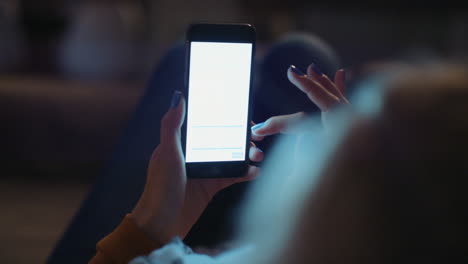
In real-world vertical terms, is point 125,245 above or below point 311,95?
below

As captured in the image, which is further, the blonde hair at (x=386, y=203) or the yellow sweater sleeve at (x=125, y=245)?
the yellow sweater sleeve at (x=125, y=245)

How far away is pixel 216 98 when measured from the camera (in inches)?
13.3

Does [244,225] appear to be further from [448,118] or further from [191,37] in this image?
[448,118]

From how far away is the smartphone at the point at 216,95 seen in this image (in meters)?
0.34

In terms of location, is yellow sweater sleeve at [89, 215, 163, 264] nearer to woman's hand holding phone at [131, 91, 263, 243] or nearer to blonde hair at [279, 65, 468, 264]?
woman's hand holding phone at [131, 91, 263, 243]

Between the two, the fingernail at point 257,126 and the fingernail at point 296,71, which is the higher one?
the fingernail at point 296,71

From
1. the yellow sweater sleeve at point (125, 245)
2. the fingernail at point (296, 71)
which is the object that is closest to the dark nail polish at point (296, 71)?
the fingernail at point (296, 71)

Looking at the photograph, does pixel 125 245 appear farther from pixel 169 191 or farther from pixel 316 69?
pixel 316 69

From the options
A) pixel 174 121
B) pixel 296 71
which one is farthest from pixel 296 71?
pixel 174 121

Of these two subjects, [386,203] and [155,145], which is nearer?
[386,203]

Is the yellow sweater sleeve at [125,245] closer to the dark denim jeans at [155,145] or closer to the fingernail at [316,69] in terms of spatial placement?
the dark denim jeans at [155,145]

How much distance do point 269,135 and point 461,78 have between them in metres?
0.54

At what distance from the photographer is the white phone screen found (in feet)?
1.10

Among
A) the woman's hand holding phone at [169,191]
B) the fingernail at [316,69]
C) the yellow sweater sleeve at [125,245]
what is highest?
the fingernail at [316,69]
